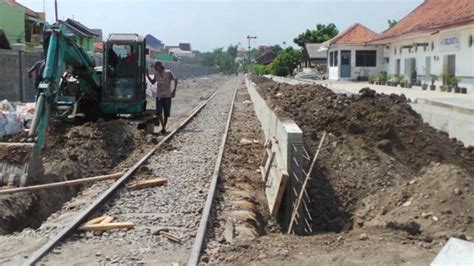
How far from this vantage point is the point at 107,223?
25.1 ft

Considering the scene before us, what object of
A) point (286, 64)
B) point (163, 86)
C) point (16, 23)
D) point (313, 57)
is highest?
point (16, 23)

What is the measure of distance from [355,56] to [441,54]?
1937 centimetres

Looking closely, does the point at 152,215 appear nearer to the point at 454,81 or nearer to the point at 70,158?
the point at 70,158

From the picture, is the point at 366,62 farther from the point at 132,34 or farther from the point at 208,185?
the point at 208,185

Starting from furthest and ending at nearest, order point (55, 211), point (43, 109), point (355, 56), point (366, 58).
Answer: point (355, 56) < point (366, 58) < point (43, 109) < point (55, 211)

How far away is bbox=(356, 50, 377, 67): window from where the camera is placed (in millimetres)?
50016

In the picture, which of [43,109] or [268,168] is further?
[268,168]

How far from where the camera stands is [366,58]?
50.4m

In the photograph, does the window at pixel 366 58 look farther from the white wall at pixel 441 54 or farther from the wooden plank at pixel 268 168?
the wooden plank at pixel 268 168

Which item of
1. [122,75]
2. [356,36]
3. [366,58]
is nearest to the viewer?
[122,75]

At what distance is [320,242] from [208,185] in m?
3.35

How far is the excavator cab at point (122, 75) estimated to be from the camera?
53.9 feet

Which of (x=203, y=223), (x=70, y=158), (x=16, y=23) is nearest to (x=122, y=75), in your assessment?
(x=70, y=158)

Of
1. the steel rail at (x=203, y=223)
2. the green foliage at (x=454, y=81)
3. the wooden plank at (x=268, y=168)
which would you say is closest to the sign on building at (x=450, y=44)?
the green foliage at (x=454, y=81)
